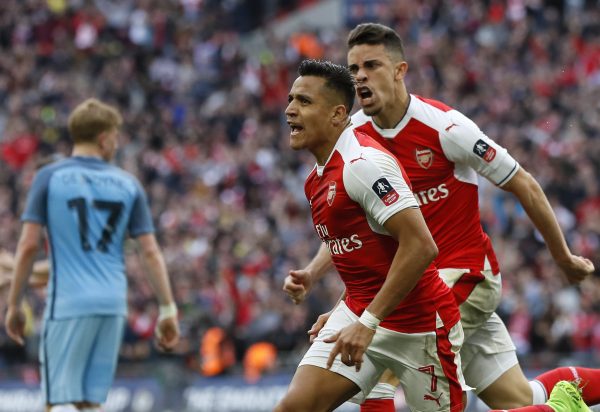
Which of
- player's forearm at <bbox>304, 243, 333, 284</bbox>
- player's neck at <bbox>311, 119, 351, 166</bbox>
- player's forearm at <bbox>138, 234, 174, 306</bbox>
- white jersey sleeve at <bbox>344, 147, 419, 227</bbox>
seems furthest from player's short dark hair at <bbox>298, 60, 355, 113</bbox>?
player's forearm at <bbox>138, 234, 174, 306</bbox>

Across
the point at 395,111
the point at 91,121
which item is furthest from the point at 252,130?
the point at 395,111

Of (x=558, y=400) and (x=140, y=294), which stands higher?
(x=558, y=400)

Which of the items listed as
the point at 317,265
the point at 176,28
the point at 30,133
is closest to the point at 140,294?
the point at 30,133

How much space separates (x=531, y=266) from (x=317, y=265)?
867cm

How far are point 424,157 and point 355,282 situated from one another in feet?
3.28

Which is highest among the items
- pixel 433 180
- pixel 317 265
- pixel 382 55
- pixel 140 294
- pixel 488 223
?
pixel 382 55

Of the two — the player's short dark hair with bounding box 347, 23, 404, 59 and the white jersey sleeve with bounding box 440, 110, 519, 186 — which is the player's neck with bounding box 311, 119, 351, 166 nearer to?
the white jersey sleeve with bounding box 440, 110, 519, 186

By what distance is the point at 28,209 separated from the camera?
7.69 metres

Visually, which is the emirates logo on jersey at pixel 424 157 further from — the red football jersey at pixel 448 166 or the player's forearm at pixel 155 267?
the player's forearm at pixel 155 267

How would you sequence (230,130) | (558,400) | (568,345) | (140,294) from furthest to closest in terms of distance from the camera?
1. (230,130)
2. (140,294)
3. (568,345)
4. (558,400)

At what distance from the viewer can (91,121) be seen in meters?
7.78

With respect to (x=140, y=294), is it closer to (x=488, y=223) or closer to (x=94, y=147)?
(x=488, y=223)

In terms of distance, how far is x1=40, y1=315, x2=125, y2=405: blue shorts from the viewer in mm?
7547

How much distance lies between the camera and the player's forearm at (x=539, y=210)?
22.1 feet
